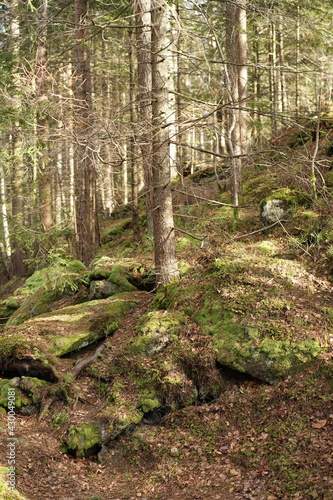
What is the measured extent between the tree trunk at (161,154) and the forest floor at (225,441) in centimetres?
156

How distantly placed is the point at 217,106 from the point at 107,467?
545 centimetres

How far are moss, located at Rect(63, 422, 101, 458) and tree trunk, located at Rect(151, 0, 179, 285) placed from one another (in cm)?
313

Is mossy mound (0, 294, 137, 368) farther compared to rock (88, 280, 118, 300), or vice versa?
rock (88, 280, 118, 300)

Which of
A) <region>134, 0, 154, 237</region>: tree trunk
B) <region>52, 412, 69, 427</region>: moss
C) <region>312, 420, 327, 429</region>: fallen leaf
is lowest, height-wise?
<region>52, 412, 69, 427</region>: moss

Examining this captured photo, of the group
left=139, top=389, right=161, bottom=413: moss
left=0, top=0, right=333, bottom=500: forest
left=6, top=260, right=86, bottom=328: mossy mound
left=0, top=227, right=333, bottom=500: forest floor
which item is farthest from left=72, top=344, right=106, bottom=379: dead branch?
left=6, top=260, right=86, bottom=328: mossy mound

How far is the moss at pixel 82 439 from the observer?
5.65 metres

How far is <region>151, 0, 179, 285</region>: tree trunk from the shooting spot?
276 inches

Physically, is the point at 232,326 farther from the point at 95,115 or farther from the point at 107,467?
the point at 95,115

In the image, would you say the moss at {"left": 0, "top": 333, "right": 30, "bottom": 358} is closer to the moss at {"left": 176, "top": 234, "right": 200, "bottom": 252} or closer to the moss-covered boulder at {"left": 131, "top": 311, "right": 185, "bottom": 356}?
the moss-covered boulder at {"left": 131, "top": 311, "right": 185, "bottom": 356}

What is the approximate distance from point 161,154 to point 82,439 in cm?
495

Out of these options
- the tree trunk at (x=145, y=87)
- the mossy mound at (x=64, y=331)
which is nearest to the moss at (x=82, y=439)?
the mossy mound at (x=64, y=331)

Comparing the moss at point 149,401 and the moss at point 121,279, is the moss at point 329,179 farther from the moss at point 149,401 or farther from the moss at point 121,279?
the moss at point 149,401

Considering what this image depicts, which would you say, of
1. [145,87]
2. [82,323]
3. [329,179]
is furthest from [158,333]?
[329,179]

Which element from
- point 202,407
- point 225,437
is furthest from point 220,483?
point 202,407
